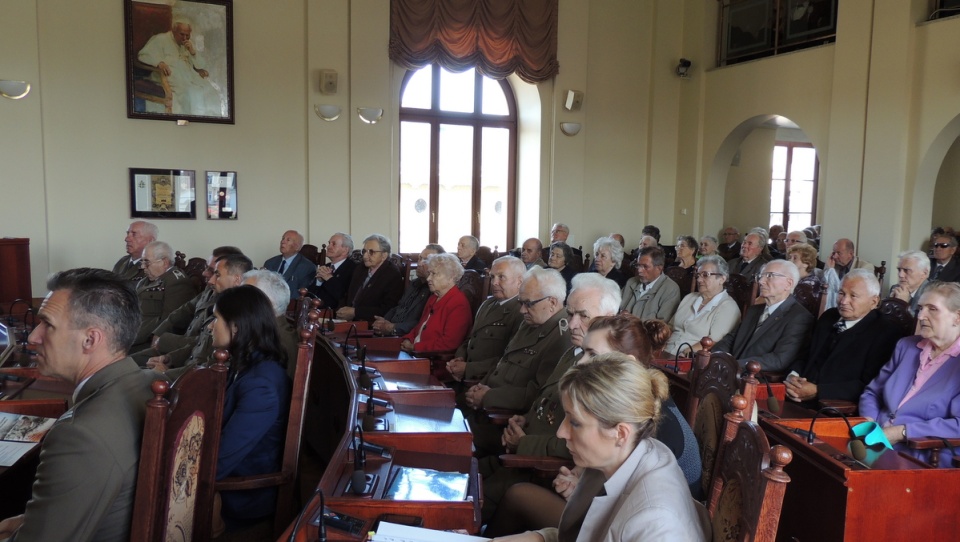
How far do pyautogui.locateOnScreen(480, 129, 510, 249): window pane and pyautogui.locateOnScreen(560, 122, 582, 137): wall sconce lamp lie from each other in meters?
0.92

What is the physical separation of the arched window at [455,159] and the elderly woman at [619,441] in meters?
8.24

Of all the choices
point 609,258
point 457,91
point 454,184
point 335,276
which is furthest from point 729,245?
point 335,276

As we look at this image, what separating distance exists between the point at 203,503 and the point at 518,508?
106 centimetres

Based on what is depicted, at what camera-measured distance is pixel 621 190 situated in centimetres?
1044

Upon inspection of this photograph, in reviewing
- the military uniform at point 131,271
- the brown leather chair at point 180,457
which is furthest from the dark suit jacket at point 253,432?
the military uniform at point 131,271

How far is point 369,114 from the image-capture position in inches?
345

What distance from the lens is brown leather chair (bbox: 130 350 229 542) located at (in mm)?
1658

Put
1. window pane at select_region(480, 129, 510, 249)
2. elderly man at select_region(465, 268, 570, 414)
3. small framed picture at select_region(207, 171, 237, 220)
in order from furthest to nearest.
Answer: window pane at select_region(480, 129, 510, 249) → small framed picture at select_region(207, 171, 237, 220) → elderly man at select_region(465, 268, 570, 414)

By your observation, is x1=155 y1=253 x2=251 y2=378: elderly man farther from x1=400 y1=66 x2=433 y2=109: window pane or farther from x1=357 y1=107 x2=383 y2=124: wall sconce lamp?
x1=400 y1=66 x2=433 y2=109: window pane

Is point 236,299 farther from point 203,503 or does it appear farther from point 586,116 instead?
point 586,116

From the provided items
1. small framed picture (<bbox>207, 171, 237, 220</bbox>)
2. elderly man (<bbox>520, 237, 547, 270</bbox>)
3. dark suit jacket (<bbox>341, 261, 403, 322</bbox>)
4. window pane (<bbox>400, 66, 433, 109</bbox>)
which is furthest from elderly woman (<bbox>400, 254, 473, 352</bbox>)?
window pane (<bbox>400, 66, 433, 109</bbox>)

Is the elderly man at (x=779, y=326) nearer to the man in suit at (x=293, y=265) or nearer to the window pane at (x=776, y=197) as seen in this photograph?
the man in suit at (x=293, y=265)

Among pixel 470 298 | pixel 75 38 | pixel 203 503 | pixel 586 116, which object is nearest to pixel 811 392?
pixel 470 298

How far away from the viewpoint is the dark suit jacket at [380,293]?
604 cm
